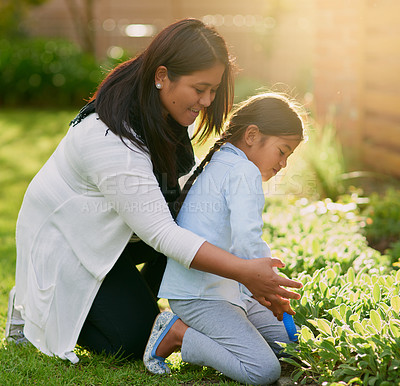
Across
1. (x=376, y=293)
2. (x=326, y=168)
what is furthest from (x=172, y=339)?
(x=326, y=168)

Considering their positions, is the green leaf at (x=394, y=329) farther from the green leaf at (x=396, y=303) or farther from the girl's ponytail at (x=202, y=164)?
the girl's ponytail at (x=202, y=164)

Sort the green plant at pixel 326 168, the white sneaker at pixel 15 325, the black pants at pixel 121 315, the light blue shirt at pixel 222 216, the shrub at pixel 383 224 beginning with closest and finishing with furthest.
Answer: the light blue shirt at pixel 222 216, the black pants at pixel 121 315, the white sneaker at pixel 15 325, the shrub at pixel 383 224, the green plant at pixel 326 168

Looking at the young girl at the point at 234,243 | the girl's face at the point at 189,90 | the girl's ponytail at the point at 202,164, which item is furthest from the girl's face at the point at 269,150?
the girl's face at the point at 189,90

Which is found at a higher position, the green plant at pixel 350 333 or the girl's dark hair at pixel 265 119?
the girl's dark hair at pixel 265 119

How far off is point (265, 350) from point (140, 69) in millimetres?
1291

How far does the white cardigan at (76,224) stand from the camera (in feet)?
8.04

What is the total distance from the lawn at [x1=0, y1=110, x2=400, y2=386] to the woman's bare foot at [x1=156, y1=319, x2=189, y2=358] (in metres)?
0.11

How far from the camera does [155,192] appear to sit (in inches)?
95.8

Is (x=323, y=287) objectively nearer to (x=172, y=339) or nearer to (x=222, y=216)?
(x=222, y=216)

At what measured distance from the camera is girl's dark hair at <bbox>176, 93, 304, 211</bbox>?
2578 mm

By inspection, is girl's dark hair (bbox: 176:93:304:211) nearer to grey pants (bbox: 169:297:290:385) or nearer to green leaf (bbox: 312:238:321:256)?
grey pants (bbox: 169:297:290:385)

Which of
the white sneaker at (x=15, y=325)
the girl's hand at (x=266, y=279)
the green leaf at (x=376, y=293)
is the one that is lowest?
the white sneaker at (x=15, y=325)

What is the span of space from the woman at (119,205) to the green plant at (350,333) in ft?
0.66

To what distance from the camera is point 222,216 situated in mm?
2484
